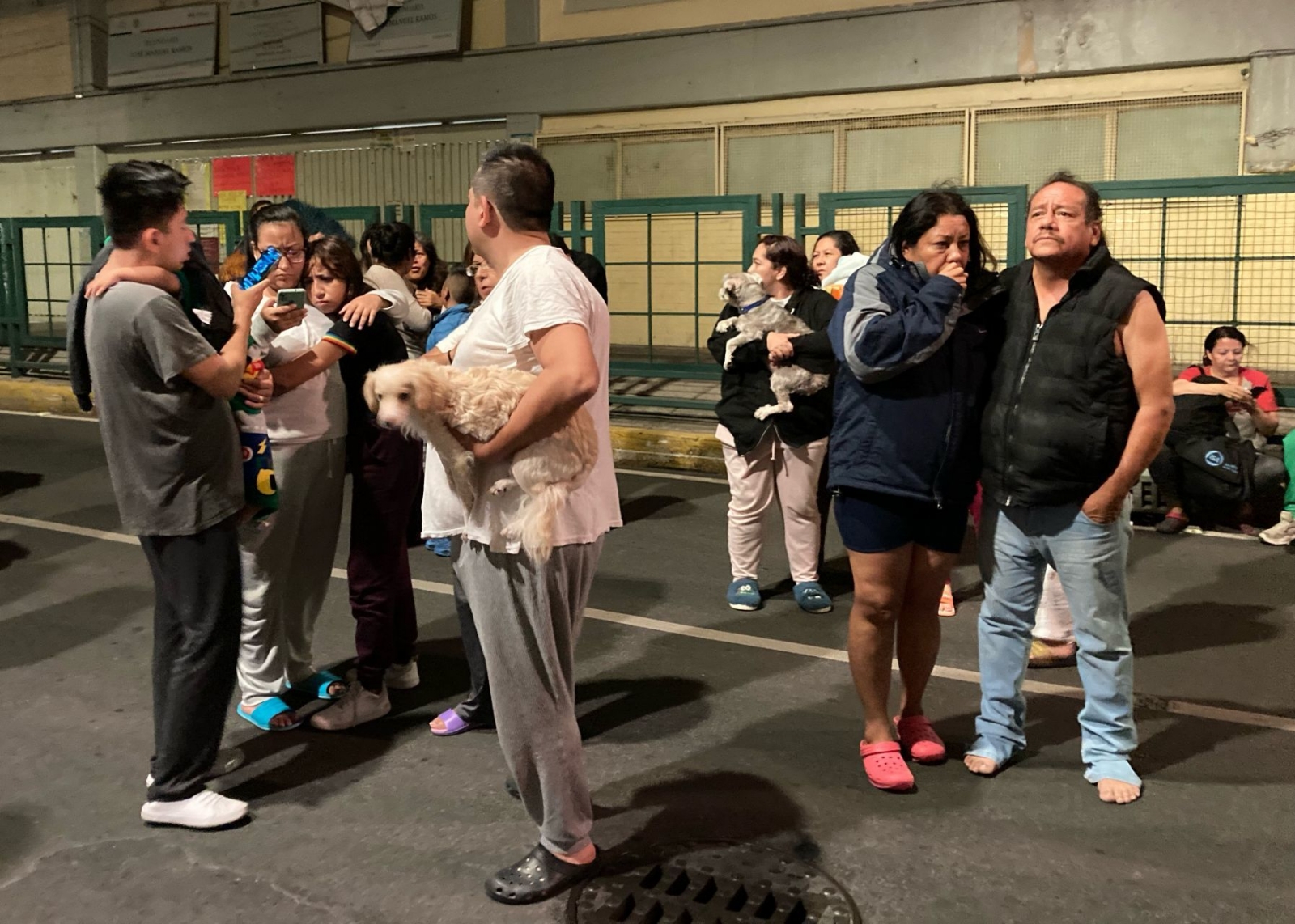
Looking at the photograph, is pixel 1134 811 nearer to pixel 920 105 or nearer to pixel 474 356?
pixel 474 356

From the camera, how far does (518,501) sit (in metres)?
2.68

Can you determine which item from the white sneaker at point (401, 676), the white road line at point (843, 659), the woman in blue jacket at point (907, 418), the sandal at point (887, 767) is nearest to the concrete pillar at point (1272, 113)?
the white road line at point (843, 659)

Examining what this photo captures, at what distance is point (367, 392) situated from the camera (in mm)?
2578

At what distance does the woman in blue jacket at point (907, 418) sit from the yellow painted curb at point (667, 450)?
17.8ft

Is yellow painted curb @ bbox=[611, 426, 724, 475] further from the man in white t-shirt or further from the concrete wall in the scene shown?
the man in white t-shirt

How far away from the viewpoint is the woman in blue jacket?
334 centimetres

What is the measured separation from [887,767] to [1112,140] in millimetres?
9210

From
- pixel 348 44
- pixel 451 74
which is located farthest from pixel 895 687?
pixel 348 44

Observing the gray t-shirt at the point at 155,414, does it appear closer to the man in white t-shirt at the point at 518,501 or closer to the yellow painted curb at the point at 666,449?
the man in white t-shirt at the point at 518,501

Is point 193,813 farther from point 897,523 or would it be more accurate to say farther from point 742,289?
point 742,289

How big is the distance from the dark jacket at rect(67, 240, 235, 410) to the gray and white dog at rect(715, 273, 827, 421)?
2.63 metres

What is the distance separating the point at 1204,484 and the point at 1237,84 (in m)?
5.49

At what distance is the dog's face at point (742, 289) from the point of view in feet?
18.0

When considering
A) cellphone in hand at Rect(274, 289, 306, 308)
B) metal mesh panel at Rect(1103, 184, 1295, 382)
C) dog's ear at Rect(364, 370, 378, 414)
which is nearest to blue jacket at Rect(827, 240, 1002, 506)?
dog's ear at Rect(364, 370, 378, 414)
